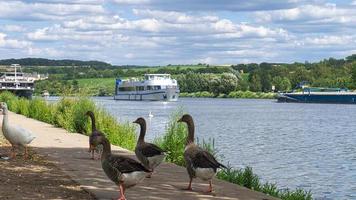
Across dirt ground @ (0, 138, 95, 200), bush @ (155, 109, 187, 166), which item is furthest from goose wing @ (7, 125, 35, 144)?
bush @ (155, 109, 187, 166)

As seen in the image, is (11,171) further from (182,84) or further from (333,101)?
(182,84)

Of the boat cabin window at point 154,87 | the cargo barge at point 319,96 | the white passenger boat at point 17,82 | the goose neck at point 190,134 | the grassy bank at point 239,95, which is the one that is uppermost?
the goose neck at point 190,134

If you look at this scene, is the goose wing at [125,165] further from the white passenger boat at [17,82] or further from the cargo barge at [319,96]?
the cargo barge at [319,96]

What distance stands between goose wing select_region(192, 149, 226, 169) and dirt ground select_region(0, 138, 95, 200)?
186cm

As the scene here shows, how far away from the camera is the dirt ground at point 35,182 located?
9297 millimetres

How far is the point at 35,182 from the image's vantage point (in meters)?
10.5

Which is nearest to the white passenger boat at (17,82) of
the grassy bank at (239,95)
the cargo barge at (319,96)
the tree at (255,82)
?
the cargo barge at (319,96)

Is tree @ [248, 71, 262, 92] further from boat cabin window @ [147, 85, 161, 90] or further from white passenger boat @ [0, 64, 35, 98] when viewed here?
white passenger boat @ [0, 64, 35, 98]

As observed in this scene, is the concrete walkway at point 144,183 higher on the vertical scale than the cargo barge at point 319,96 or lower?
higher

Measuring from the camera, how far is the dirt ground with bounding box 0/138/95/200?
9.30 metres

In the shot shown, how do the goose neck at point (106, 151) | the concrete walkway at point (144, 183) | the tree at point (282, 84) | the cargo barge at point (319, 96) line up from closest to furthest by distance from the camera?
the goose neck at point (106, 151), the concrete walkway at point (144, 183), the cargo barge at point (319, 96), the tree at point (282, 84)

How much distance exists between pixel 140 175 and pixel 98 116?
13138 millimetres

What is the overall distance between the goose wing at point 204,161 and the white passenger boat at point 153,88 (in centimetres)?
10700

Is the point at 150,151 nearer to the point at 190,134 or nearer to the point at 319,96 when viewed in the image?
the point at 190,134
